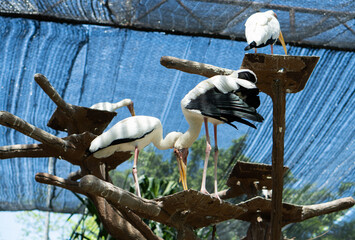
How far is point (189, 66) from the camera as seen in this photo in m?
3.29

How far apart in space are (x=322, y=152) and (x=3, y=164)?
3.15 meters

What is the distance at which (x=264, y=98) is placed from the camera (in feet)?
15.6

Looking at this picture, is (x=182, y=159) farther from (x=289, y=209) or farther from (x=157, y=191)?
(x=157, y=191)

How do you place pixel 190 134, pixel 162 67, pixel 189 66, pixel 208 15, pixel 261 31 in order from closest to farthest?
pixel 189 66, pixel 190 134, pixel 261 31, pixel 208 15, pixel 162 67

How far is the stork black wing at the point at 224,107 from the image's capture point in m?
2.87

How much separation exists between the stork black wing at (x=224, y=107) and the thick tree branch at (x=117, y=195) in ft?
1.99

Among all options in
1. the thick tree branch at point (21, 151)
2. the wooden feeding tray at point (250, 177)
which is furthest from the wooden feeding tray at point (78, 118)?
the wooden feeding tray at point (250, 177)

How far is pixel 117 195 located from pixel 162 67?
228 centimetres

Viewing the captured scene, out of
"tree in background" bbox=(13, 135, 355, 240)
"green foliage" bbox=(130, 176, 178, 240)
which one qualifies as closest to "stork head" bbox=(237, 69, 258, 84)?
"tree in background" bbox=(13, 135, 355, 240)

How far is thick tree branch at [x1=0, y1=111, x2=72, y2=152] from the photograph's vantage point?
3.04 metres

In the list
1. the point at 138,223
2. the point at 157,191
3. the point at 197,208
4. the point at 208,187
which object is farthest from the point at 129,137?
the point at 208,187

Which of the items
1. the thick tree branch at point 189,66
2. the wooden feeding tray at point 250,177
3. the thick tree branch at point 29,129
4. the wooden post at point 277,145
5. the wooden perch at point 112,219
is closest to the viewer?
the wooden post at point 277,145

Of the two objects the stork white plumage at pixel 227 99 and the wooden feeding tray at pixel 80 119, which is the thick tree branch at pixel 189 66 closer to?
the stork white plumage at pixel 227 99

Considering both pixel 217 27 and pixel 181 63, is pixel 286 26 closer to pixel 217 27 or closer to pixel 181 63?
pixel 217 27
